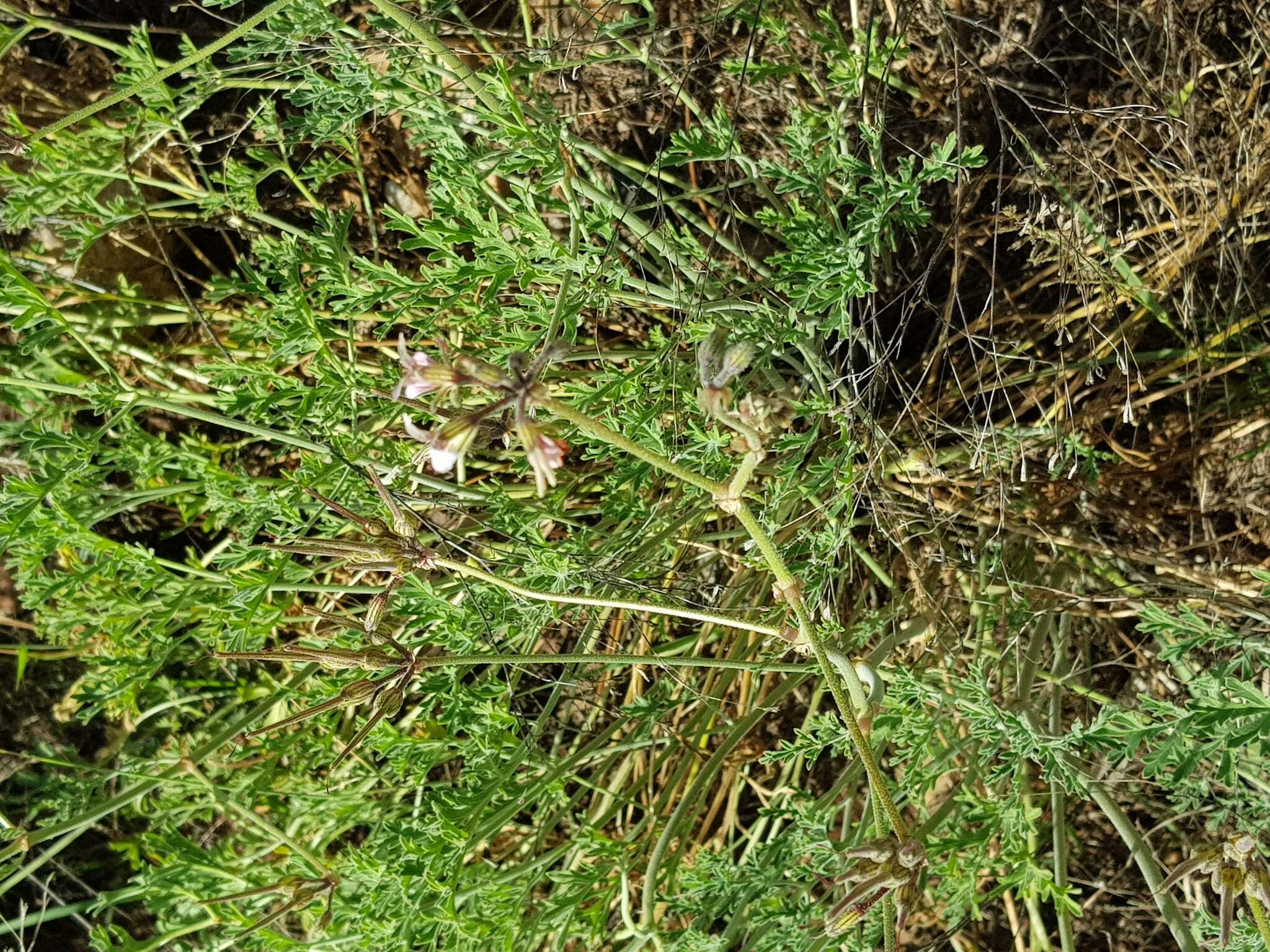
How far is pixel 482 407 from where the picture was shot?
4.49 ft

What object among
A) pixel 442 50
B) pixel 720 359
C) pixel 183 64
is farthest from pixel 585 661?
pixel 183 64

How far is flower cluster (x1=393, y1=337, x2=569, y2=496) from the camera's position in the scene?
4.25 ft

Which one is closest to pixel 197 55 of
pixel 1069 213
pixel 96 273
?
pixel 96 273

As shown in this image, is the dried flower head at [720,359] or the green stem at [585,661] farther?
the green stem at [585,661]

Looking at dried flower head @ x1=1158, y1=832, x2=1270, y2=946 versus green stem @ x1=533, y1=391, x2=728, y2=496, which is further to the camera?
dried flower head @ x1=1158, y1=832, x2=1270, y2=946

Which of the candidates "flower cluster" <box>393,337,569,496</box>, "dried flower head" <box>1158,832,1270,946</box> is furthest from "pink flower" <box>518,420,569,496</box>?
"dried flower head" <box>1158,832,1270,946</box>

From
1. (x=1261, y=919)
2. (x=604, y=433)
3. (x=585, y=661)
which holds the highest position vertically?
(x=604, y=433)

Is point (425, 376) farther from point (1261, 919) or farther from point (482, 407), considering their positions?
point (1261, 919)

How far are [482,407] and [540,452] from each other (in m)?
0.13

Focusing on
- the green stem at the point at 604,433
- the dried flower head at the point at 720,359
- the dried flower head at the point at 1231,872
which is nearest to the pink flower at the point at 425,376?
the green stem at the point at 604,433

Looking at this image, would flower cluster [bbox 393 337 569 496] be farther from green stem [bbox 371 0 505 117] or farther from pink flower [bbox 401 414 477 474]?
green stem [bbox 371 0 505 117]

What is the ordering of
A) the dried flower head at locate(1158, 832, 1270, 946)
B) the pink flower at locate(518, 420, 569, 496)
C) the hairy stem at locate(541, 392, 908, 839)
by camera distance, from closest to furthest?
1. the pink flower at locate(518, 420, 569, 496)
2. the hairy stem at locate(541, 392, 908, 839)
3. the dried flower head at locate(1158, 832, 1270, 946)

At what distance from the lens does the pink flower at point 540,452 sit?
1283mm

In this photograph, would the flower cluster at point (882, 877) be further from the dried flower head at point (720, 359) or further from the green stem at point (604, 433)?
the dried flower head at point (720, 359)
